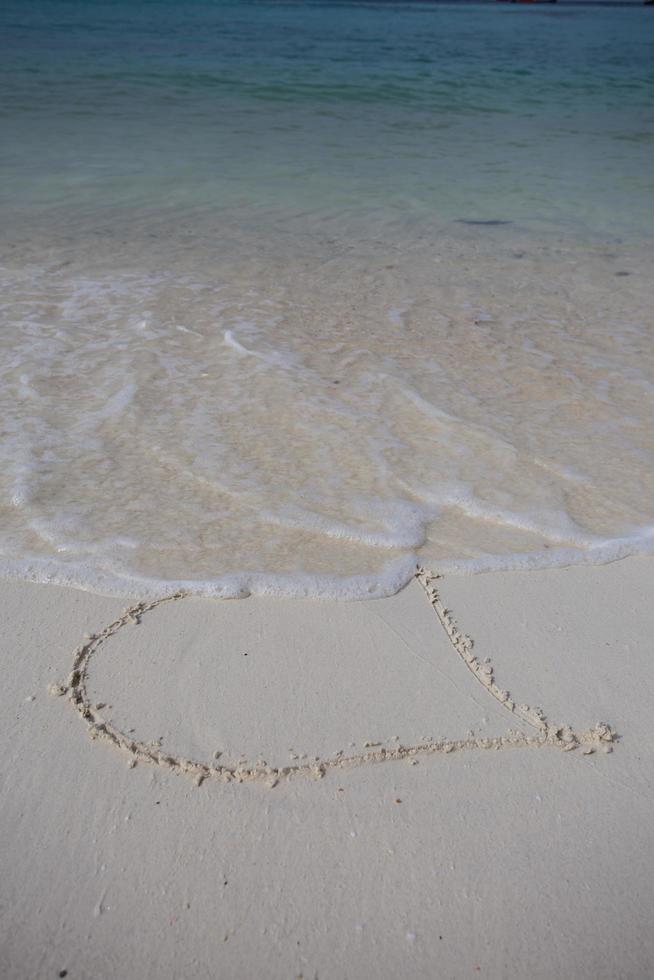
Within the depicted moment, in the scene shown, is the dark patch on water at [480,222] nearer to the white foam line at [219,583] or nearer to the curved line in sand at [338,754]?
the white foam line at [219,583]

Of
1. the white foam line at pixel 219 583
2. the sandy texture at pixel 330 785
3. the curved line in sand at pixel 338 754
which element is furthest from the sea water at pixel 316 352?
the curved line in sand at pixel 338 754

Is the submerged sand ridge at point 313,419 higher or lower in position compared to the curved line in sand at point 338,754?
lower

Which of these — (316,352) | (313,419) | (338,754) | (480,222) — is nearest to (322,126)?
(480,222)

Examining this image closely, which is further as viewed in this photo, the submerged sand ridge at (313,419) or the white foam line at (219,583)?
the submerged sand ridge at (313,419)

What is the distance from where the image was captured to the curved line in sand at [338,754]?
1604 millimetres

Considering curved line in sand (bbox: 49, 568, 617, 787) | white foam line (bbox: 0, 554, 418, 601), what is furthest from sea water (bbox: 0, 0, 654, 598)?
curved line in sand (bbox: 49, 568, 617, 787)

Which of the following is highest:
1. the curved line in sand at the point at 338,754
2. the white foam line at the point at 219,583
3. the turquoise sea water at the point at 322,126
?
the curved line in sand at the point at 338,754

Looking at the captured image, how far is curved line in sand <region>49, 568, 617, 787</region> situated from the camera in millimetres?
1604

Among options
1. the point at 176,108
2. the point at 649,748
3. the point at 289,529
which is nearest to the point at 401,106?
the point at 176,108

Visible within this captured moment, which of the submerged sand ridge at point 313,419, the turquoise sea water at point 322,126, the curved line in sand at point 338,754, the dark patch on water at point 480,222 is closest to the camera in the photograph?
the curved line in sand at point 338,754

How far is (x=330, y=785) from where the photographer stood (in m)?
1.59

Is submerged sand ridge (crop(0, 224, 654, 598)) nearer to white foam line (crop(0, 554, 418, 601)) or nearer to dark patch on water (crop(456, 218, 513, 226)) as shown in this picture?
white foam line (crop(0, 554, 418, 601))

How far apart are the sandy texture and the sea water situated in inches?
7.7

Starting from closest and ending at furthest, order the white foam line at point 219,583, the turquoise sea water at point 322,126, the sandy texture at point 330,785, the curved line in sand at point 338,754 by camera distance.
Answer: the sandy texture at point 330,785 < the curved line in sand at point 338,754 < the white foam line at point 219,583 < the turquoise sea water at point 322,126
